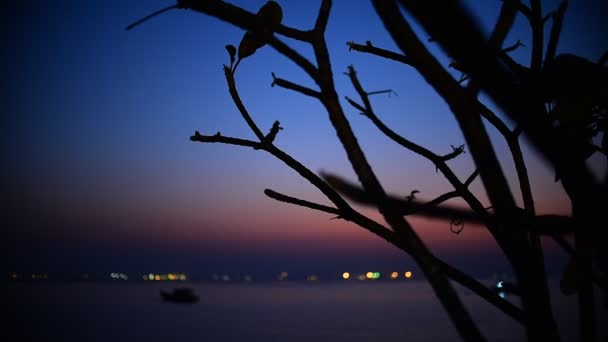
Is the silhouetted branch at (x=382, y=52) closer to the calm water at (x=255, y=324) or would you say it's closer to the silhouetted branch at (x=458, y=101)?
the silhouetted branch at (x=458, y=101)

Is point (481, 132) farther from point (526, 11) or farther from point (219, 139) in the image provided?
point (526, 11)

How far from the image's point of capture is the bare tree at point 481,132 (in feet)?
1.02

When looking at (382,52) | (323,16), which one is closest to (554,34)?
(382,52)

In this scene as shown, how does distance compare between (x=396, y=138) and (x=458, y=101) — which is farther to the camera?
(x=396, y=138)

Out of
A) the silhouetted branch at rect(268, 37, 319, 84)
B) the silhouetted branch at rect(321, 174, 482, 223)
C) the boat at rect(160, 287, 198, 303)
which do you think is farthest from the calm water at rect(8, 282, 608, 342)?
the silhouetted branch at rect(268, 37, 319, 84)

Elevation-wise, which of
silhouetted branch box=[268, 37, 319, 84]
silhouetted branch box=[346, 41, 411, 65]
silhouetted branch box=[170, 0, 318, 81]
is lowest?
silhouetted branch box=[268, 37, 319, 84]

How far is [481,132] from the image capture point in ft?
1.20

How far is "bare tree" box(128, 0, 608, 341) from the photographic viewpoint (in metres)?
0.31

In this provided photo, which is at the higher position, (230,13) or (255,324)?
(255,324)

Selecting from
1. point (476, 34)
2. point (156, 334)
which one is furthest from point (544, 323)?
point (156, 334)

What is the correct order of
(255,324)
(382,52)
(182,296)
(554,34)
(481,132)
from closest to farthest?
(481,132) < (554,34) < (382,52) < (255,324) < (182,296)

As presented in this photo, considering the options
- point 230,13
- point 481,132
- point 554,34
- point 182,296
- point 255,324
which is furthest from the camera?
point 182,296

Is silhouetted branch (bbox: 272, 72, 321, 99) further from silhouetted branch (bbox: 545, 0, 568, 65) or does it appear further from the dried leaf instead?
silhouetted branch (bbox: 545, 0, 568, 65)

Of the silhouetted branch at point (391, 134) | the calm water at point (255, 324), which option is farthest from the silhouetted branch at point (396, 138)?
the calm water at point (255, 324)
